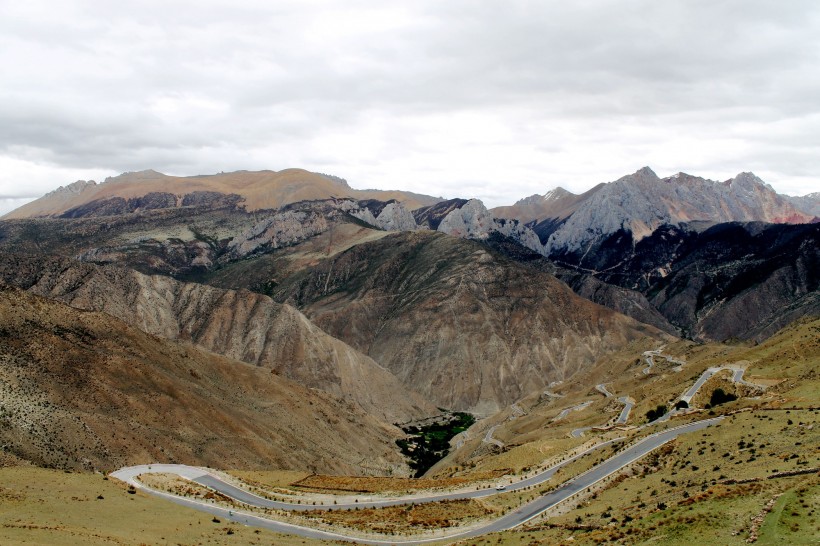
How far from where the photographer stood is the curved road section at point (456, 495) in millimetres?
49281

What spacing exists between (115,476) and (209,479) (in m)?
7.94

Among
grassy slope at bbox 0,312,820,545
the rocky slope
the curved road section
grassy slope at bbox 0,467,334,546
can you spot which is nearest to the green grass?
grassy slope at bbox 0,312,820,545

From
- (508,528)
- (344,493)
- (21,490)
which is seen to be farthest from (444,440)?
(21,490)

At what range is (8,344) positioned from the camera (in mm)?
82062

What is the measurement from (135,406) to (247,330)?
105 meters

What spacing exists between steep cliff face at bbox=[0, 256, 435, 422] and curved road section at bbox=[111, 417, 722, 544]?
4448 inches

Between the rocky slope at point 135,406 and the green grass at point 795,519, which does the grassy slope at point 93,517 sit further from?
the green grass at point 795,519

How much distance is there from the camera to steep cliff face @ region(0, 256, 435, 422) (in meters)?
181

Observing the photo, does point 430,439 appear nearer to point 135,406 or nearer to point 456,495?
point 135,406

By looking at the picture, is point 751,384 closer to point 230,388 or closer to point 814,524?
point 814,524

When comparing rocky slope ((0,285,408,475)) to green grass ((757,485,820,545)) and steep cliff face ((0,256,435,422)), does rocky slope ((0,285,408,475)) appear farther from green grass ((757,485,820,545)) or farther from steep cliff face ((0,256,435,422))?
green grass ((757,485,820,545))

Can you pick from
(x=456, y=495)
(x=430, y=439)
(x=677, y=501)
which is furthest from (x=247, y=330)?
(x=677, y=501)

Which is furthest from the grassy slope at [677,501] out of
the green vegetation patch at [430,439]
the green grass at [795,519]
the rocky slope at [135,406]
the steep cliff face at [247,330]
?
the steep cliff face at [247,330]

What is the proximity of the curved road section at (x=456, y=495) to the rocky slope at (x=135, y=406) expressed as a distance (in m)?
11.8
